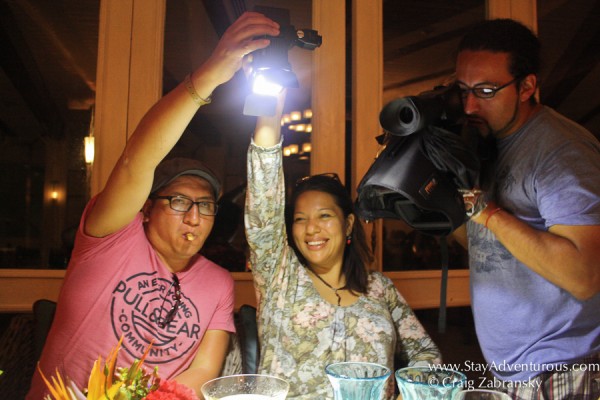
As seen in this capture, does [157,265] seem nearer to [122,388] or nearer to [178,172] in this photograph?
[178,172]

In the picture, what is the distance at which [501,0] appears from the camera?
239 cm

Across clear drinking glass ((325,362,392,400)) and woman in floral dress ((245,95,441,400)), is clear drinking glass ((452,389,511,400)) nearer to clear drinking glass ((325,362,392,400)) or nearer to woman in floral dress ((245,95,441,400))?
clear drinking glass ((325,362,392,400))

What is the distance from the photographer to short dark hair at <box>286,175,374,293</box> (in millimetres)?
1708

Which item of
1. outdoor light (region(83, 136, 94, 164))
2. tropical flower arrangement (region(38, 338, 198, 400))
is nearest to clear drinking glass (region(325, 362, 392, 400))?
tropical flower arrangement (region(38, 338, 198, 400))

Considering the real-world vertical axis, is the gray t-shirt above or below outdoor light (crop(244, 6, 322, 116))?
below

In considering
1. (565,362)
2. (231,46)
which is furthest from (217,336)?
(565,362)

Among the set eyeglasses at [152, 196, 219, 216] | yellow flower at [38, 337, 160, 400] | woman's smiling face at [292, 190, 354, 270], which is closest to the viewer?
yellow flower at [38, 337, 160, 400]

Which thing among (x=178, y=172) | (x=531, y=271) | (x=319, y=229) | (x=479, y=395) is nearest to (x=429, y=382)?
(x=479, y=395)

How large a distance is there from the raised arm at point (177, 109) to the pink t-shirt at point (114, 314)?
21 centimetres

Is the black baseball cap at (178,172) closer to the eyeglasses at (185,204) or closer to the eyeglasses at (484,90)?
the eyeglasses at (185,204)

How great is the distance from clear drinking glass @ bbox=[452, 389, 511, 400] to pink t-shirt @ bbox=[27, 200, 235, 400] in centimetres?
85

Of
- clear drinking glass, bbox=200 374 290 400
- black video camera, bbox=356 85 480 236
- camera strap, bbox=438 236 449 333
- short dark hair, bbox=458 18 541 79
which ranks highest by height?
short dark hair, bbox=458 18 541 79

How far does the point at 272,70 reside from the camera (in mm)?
1076

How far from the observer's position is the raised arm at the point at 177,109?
1082 mm
